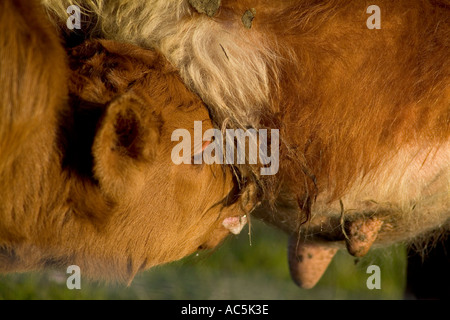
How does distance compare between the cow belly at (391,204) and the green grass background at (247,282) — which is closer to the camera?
the cow belly at (391,204)

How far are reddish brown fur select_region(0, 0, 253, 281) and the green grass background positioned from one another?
1594 mm

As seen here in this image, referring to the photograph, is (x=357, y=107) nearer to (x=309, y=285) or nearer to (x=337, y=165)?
(x=337, y=165)

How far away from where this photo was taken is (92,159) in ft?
3.47

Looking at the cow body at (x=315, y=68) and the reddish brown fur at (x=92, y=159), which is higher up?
the cow body at (x=315, y=68)

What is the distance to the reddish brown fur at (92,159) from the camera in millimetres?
1000

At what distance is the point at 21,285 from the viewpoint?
2812mm

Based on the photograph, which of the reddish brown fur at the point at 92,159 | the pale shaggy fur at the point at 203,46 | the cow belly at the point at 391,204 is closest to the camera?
Answer: the reddish brown fur at the point at 92,159

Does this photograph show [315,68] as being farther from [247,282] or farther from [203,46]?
[247,282]

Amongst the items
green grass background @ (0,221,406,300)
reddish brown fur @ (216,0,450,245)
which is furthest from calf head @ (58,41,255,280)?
green grass background @ (0,221,406,300)

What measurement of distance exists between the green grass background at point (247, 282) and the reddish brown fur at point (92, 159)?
62.8 inches

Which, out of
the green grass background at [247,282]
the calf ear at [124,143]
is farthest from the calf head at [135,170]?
the green grass background at [247,282]

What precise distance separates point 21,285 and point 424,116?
2.24m

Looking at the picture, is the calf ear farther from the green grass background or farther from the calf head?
the green grass background

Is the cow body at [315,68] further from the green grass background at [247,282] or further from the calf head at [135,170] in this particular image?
the green grass background at [247,282]
